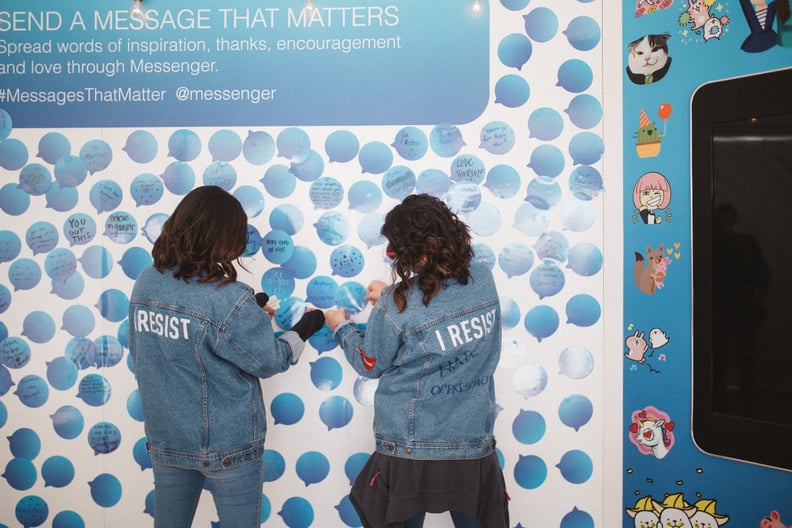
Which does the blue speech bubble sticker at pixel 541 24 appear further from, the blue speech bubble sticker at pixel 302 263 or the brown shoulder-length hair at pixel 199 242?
the brown shoulder-length hair at pixel 199 242

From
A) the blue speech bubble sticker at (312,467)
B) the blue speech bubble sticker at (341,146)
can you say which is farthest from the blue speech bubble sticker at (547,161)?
the blue speech bubble sticker at (312,467)

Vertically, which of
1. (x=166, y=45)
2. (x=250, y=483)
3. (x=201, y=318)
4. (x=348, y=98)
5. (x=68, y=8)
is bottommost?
(x=250, y=483)

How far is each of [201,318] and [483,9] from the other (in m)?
1.40

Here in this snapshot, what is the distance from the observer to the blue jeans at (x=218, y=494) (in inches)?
57.8

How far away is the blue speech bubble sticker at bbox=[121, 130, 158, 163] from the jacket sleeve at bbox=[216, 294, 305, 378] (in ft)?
2.71

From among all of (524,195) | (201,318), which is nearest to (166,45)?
(201,318)

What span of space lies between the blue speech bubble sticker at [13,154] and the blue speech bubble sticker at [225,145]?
27.3 inches

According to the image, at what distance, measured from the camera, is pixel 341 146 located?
189cm

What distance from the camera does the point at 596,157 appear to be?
6.09 feet

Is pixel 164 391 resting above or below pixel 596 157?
below

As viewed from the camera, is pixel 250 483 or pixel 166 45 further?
pixel 166 45

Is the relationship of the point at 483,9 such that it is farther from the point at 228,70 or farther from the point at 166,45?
the point at 166,45

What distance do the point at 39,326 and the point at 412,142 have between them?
1507 millimetres

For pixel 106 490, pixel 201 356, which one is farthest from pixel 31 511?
pixel 201 356
